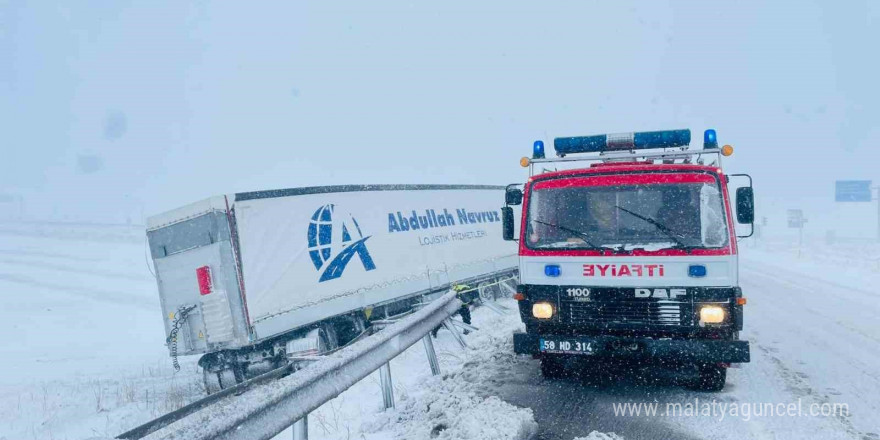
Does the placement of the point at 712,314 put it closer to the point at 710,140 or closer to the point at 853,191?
the point at 710,140

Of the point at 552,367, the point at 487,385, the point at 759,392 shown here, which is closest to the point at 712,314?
the point at 759,392

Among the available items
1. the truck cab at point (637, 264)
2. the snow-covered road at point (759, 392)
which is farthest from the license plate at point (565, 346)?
the snow-covered road at point (759, 392)

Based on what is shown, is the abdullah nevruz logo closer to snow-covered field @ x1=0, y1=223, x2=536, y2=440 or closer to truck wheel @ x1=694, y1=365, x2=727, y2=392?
snow-covered field @ x1=0, y1=223, x2=536, y2=440

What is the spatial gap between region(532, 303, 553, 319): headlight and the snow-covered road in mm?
777

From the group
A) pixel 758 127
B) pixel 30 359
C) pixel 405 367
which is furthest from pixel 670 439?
pixel 758 127

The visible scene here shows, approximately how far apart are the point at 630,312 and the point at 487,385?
1694 mm

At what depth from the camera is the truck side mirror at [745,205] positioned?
18.3 feet

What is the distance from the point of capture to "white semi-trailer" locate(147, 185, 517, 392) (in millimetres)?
7848

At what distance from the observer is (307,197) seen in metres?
9.12

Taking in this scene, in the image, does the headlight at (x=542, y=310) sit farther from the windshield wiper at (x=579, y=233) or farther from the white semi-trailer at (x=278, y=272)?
the white semi-trailer at (x=278, y=272)

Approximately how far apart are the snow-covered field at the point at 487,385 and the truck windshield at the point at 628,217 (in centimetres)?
156

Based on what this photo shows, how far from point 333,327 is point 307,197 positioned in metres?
2.24

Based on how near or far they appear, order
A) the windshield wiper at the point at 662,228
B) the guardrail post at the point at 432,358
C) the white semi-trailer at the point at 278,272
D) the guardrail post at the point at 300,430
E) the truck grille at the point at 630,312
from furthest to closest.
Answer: the white semi-trailer at the point at 278,272 < the guardrail post at the point at 432,358 < the windshield wiper at the point at 662,228 < the truck grille at the point at 630,312 < the guardrail post at the point at 300,430

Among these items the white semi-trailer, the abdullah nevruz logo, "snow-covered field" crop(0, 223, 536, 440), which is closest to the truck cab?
"snow-covered field" crop(0, 223, 536, 440)
